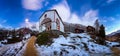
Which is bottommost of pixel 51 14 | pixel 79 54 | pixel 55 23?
pixel 79 54

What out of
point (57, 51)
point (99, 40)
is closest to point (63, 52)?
point (57, 51)

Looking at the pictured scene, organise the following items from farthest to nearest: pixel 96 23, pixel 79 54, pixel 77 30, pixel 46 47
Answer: pixel 96 23 → pixel 77 30 → pixel 46 47 → pixel 79 54

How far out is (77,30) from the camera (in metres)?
63.7

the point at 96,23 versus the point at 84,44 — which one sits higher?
the point at 96,23

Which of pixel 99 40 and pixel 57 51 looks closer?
pixel 57 51

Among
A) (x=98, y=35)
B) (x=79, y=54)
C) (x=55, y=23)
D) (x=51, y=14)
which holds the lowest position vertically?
(x=79, y=54)

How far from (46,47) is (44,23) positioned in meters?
23.7

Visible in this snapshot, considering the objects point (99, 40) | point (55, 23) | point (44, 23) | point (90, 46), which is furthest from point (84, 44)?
point (44, 23)

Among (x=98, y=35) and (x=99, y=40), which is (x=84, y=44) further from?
(x=98, y=35)

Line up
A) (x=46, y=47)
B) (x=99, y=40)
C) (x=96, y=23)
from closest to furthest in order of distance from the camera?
1. (x=46, y=47)
2. (x=99, y=40)
3. (x=96, y=23)

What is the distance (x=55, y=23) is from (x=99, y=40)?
17473 millimetres

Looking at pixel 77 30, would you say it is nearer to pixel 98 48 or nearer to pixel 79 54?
pixel 98 48

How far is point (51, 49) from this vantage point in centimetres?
3038

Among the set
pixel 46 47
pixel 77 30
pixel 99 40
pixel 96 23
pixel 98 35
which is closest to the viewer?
pixel 46 47
